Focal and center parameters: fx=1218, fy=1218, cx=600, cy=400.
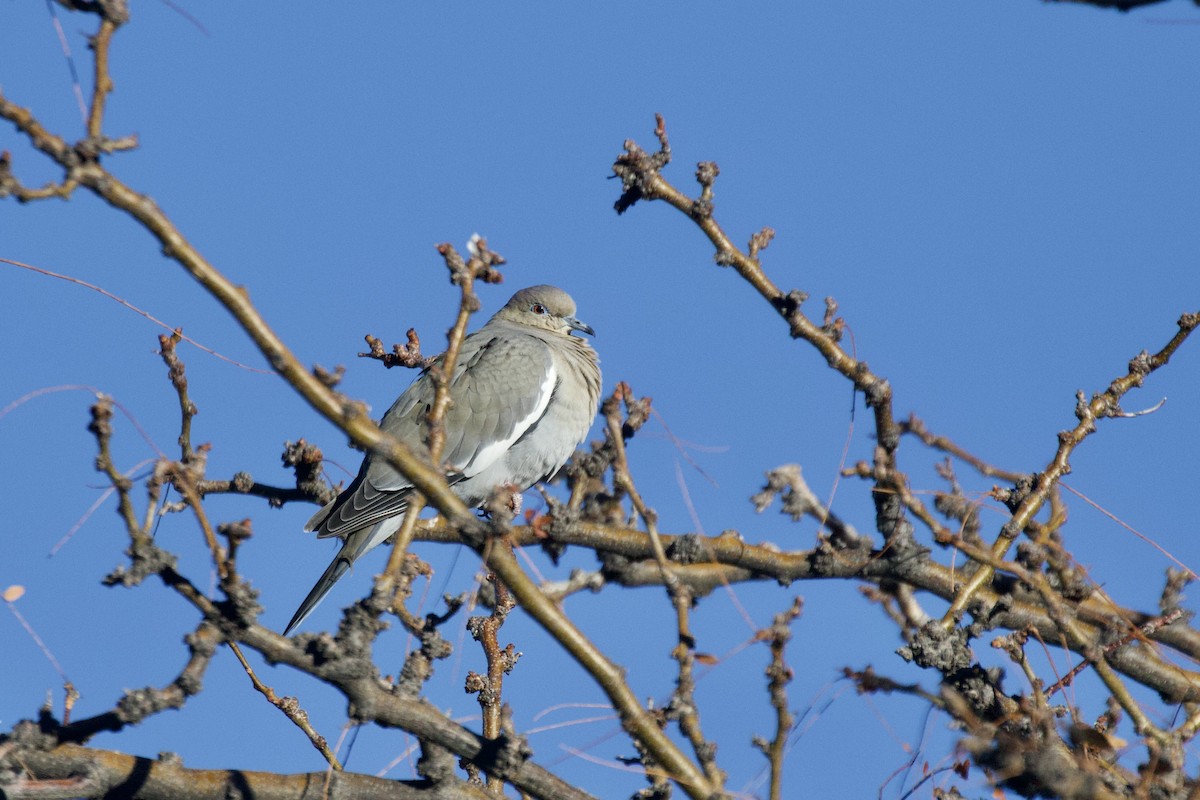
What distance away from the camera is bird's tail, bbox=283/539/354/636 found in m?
6.27

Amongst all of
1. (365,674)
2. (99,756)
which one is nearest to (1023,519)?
(365,674)

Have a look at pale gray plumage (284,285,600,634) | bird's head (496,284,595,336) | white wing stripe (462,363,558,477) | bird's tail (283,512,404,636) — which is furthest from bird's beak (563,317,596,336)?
bird's tail (283,512,404,636)

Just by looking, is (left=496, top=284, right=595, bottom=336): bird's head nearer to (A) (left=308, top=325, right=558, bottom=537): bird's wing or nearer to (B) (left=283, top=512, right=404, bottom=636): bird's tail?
(A) (left=308, top=325, right=558, bottom=537): bird's wing

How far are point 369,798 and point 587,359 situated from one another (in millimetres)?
4831

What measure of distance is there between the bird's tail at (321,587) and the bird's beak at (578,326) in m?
2.61

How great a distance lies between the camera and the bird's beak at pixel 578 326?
8398mm

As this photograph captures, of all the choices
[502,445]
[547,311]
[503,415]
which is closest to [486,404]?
[503,415]

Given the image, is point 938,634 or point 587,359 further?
point 587,359

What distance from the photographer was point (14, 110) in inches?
98.2

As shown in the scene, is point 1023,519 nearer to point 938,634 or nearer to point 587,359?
point 938,634

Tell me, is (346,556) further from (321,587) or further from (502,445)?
(502,445)

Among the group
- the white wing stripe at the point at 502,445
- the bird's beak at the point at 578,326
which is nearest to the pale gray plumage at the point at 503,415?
the white wing stripe at the point at 502,445

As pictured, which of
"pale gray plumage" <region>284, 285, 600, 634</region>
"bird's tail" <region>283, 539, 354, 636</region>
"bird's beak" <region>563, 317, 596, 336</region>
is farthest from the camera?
"bird's beak" <region>563, 317, 596, 336</region>

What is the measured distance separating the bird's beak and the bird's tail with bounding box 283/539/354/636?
2.61m
